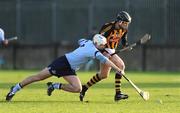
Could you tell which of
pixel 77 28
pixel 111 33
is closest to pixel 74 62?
pixel 111 33

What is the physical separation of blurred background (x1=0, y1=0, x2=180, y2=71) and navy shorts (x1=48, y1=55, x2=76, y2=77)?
20972mm

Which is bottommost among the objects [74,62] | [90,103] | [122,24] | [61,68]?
[90,103]

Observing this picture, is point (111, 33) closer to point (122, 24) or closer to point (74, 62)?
point (122, 24)

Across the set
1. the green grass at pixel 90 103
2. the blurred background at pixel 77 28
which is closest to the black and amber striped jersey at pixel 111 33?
the green grass at pixel 90 103

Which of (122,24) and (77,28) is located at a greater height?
(122,24)

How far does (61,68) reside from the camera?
17.3m

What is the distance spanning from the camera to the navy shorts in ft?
56.9

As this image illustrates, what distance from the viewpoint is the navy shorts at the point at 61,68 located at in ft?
56.9

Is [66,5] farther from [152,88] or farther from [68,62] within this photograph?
[68,62]

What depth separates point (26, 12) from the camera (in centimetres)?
4044

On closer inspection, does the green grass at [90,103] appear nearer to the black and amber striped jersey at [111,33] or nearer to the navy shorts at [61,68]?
the navy shorts at [61,68]

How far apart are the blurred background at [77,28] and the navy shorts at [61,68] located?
21.0m

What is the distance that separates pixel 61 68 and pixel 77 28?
22890mm

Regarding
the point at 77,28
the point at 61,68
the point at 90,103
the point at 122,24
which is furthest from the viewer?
the point at 77,28
